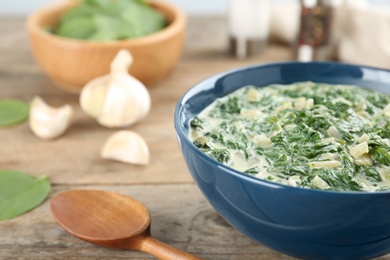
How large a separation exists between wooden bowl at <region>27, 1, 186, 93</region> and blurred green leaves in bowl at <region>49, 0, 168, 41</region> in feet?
0.22

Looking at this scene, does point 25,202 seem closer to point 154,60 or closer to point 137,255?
point 137,255

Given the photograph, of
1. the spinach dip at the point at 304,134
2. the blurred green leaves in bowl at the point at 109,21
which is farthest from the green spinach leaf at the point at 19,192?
the blurred green leaves in bowl at the point at 109,21

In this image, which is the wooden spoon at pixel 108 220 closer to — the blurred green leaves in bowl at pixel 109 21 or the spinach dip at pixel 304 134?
the spinach dip at pixel 304 134

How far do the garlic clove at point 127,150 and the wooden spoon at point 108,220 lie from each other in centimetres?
29

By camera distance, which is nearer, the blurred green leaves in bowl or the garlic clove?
the garlic clove

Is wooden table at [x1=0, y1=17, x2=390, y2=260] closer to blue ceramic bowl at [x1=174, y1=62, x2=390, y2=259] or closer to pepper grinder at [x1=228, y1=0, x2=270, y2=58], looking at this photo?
pepper grinder at [x1=228, y1=0, x2=270, y2=58]

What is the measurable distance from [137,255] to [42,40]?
1.19 m

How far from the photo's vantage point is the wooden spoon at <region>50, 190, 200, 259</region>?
4.99ft

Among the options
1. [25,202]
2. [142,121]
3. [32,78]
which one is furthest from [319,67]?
[32,78]

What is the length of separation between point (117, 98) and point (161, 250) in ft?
2.79

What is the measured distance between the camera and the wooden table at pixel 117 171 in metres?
1.58

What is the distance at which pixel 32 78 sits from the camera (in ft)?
8.73

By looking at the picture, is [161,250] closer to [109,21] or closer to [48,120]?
[48,120]

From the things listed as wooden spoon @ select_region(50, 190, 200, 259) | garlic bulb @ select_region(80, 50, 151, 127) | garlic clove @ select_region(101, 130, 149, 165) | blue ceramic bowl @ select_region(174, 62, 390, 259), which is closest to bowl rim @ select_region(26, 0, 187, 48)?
garlic bulb @ select_region(80, 50, 151, 127)
